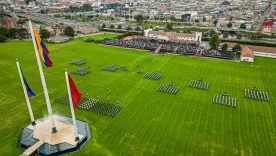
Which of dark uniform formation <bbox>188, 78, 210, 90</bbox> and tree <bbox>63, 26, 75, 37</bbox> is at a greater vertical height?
tree <bbox>63, 26, 75, 37</bbox>

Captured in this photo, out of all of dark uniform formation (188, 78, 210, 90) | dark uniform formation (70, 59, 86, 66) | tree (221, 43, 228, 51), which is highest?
tree (221, 43, 228, 51)

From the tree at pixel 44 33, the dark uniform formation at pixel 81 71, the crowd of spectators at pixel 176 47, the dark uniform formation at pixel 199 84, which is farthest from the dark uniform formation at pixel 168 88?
the tree at pixel 44 33

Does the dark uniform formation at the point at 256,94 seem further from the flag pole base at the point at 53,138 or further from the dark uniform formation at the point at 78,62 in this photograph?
the dark uniform formation at the point at 78,62

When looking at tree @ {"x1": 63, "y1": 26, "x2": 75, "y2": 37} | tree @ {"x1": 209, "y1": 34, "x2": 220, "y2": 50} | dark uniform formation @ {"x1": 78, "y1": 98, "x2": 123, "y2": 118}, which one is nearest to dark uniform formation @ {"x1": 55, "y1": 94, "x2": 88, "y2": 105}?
dark uniform formation @ {"x1": 78, "y1": 98, "x2": 123, "y2": 118}

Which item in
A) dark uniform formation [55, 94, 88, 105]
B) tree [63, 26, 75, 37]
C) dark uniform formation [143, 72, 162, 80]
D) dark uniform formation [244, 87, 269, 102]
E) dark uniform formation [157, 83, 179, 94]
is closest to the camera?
dark uniform formation [55, 94, 88, 105]

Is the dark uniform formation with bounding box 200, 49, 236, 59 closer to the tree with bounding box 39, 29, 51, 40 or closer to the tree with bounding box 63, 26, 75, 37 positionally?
the tree with bounding box 63, 26, 75, 37

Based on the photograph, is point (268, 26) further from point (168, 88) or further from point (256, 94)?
point (168, 88)

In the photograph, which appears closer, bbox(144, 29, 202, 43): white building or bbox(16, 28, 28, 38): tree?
bbox(144, 29, 202, 43): white building

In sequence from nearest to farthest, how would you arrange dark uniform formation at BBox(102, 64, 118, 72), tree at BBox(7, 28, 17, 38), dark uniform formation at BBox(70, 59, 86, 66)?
dark uniform formation at BBox(102, 64, 118, 72), dark uniform formation at BBox(70, 59, 86, 66), tree at BBox(7, 28, 17, 38)

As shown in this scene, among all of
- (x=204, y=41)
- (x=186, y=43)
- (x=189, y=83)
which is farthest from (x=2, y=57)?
(x=204, y=41)
